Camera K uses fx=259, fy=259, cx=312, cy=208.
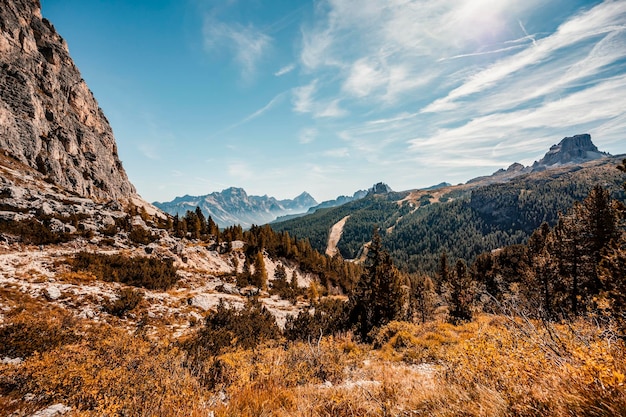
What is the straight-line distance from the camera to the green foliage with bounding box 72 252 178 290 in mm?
20359

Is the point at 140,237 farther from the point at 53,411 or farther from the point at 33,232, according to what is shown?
the point at 53,411

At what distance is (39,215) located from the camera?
27328 mm

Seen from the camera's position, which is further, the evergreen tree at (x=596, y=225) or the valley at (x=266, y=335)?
the evergreen tree at (x=596, y=225)

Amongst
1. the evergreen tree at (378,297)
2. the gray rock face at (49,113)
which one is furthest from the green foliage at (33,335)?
the gray rock face at (49,113)

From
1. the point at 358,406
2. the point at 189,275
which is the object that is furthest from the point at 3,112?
the point at 358,406

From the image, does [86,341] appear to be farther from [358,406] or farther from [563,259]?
[563,259]

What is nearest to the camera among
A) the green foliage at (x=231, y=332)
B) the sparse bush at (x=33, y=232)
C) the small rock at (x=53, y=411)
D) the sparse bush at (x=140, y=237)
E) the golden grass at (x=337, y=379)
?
the golden grass at (x=337, y=379)

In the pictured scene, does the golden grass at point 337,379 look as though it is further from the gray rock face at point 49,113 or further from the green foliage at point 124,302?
the gray rock face at point 49,113

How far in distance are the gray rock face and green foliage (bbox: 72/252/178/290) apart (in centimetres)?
5904

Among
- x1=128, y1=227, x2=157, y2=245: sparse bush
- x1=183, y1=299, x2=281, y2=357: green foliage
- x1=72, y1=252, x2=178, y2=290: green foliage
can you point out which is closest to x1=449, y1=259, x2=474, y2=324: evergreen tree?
x1=183, y1=299, x2=281, y2=357: green foliage

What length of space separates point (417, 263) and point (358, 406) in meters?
193

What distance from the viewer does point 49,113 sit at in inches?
3378

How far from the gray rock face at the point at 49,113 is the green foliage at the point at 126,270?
194 feet

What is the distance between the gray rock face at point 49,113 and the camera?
6881 centimetres
